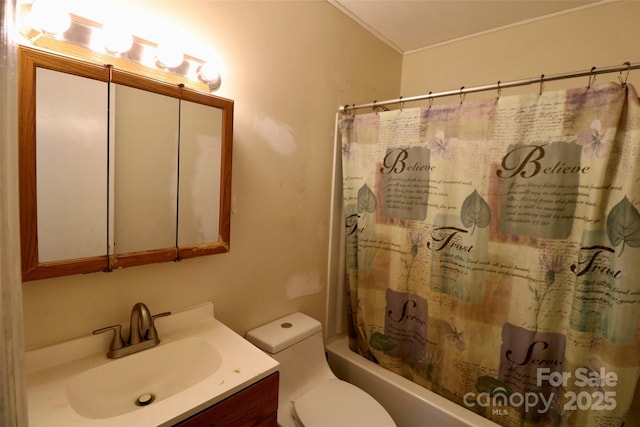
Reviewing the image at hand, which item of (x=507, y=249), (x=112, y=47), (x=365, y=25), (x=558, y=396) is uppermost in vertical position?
(x=365, y=25)

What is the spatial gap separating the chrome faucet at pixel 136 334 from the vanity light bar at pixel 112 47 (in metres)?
0.85

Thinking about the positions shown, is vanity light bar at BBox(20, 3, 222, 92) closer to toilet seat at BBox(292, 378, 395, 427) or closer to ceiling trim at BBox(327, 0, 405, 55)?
ceiling trim at BBox(327, 0, 405, 55)

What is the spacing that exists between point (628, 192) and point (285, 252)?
1.43m

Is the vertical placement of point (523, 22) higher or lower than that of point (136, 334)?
higher

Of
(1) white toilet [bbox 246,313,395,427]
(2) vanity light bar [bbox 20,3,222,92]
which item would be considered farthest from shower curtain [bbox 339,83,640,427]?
(2) vanity light bar [bbox 20,3,222,92]

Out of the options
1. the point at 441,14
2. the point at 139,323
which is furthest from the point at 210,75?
the point at 441,14

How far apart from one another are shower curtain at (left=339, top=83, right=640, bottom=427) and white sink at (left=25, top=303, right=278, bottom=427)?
0.94m

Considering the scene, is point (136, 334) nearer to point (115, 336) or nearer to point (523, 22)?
point (115, 336)

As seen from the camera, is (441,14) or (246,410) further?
(441,14)

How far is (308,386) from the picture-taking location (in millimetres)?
1582

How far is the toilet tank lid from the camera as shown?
144 cm

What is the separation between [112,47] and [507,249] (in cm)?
168

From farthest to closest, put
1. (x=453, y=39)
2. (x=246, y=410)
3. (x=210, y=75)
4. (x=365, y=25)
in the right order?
(x=453, y=39)
(x=365, y=25)
(x=210, y=75)
(x=246, y=410)

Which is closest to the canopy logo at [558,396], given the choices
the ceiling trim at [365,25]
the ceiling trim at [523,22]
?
the ceiling trim at [523,22]
